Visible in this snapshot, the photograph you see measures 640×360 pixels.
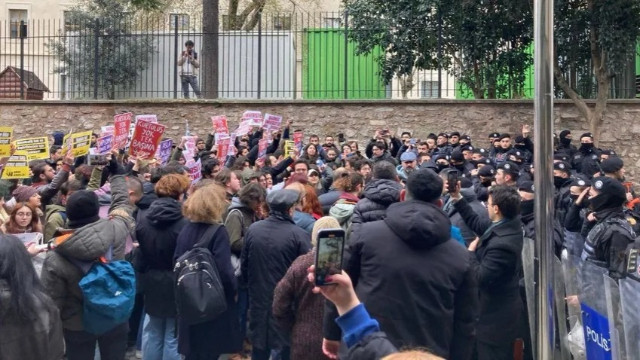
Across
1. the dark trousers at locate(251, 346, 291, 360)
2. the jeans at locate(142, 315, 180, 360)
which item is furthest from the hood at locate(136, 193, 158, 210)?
the dark trousers at locate(251, 346, 291, 360)

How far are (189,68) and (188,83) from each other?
1.12ft

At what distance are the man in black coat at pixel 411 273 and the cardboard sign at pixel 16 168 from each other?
254 inches

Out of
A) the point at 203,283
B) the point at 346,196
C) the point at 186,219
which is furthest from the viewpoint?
the point at 346,196

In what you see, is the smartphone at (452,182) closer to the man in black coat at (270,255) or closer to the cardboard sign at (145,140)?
the man in black coat at (270,255)

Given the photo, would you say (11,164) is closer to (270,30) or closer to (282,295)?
(282,295)

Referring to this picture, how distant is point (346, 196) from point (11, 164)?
4619 millimetres

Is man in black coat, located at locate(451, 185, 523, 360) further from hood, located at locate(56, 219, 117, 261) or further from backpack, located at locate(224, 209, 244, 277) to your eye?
hood, located at locate(56, 219, 117, 261)

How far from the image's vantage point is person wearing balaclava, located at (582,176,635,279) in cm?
694

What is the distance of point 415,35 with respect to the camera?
1938 cm

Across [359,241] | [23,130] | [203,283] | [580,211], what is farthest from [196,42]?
[359,241]

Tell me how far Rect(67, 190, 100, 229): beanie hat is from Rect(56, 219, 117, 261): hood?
11cm

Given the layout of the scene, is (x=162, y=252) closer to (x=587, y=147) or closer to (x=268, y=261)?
(x=268, y=261)

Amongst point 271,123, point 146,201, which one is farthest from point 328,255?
point 271,123

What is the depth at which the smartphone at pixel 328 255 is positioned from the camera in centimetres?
364
